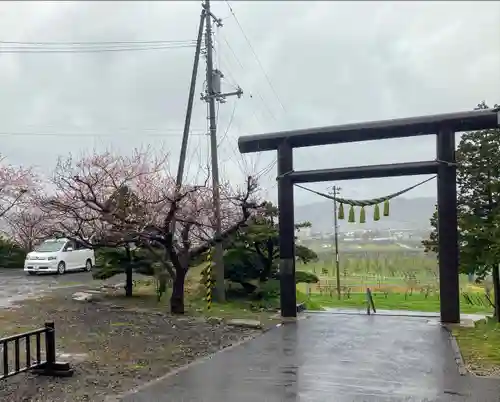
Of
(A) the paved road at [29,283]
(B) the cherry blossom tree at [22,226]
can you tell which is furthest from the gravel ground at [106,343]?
(B) the cherry blossom tree at [22,226]

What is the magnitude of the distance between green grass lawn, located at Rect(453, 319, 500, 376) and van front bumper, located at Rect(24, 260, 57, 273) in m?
15.0

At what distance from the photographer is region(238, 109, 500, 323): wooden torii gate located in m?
10.5

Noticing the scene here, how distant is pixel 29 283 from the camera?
664 inches

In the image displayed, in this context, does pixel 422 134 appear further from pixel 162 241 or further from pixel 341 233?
pixel 341 233

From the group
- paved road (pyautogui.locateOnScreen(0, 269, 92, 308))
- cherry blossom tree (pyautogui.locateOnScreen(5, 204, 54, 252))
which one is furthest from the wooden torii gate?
cherry blossom tree (pyautogui.locateOnScreen(5, 204, 54, 252))

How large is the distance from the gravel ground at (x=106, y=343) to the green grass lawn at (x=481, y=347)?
382 centimetres

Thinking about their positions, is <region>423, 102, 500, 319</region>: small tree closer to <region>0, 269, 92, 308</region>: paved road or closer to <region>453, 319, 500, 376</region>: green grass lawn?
<region>453, 319, 500, 376</region>: green grass lawn

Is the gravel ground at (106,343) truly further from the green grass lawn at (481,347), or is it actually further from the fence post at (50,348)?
the green grass lawn at (481,347)

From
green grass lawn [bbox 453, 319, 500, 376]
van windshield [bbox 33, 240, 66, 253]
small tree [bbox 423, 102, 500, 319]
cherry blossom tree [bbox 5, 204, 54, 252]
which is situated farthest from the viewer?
cherry blossom tree [bbox 5, 204, 54, 252]

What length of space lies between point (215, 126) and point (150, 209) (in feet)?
10.7

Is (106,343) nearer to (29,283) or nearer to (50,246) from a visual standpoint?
(29,283)

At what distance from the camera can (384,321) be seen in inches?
444

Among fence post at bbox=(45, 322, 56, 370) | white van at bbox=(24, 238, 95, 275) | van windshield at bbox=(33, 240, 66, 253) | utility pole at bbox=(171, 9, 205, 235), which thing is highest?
utility pole at bbox=(171, 9, 205, 235)

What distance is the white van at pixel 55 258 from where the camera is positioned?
19172 millimetres
